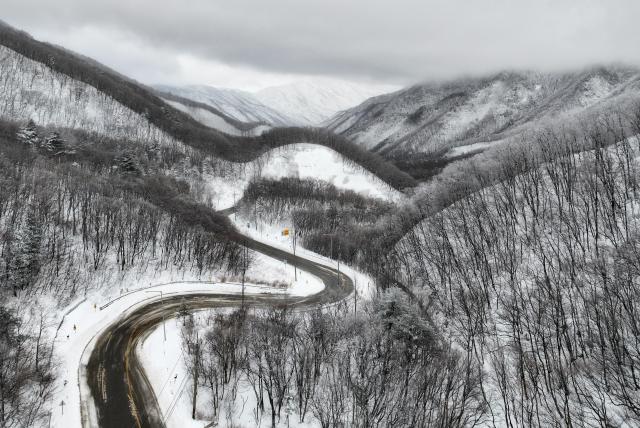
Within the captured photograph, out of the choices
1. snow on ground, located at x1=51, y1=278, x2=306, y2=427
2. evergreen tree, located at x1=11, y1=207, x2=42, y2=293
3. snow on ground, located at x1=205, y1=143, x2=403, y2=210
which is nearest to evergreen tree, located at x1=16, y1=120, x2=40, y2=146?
snow on ground, located at x1=205, y1=143, x2=403, y2=210

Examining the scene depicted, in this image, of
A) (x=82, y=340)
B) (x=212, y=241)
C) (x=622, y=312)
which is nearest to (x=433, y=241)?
(x=622, y=312)

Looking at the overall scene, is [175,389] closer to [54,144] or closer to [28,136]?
[54,144]

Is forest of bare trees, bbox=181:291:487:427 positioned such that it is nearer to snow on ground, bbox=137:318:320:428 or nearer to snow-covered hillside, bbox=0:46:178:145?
snow on ground, bbox=137:318:320:428

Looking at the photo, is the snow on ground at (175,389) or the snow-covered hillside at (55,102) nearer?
the snow on ground at (175,389)

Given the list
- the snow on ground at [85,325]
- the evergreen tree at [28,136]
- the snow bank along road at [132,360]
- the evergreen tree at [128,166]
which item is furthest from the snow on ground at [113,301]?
the evergreen tree at [28,136]

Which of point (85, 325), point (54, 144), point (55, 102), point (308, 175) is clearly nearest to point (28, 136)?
point (54, 144)

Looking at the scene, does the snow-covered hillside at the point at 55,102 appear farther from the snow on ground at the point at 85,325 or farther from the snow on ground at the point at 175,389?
the snow on ground at the point at 175,389
